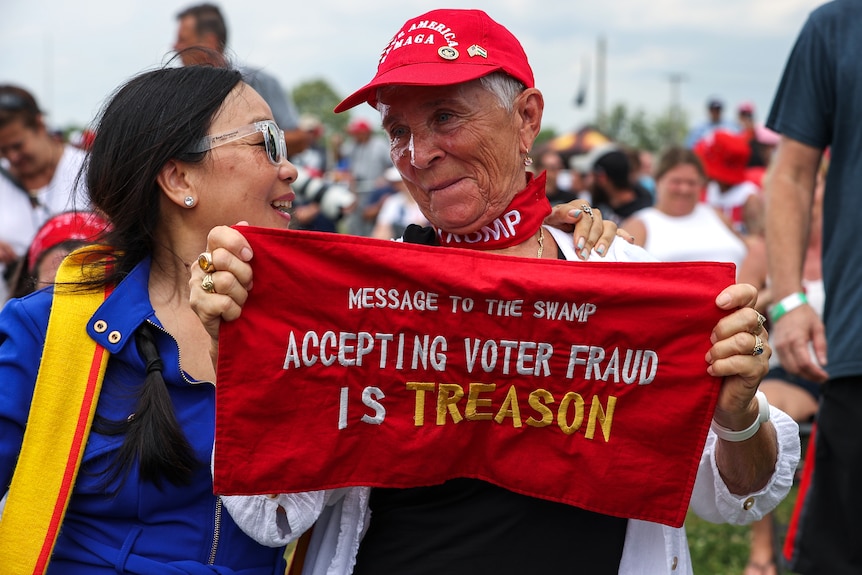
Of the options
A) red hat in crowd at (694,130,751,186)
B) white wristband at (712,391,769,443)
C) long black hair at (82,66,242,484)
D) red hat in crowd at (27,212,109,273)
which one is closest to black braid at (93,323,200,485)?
long black hair at (82,66,242,484)

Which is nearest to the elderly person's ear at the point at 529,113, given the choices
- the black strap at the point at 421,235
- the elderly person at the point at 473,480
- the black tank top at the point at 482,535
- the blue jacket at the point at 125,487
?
the elderly person at the point at 473,480

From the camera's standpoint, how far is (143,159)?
248 cm

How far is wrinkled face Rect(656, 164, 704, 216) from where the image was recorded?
7547 mm

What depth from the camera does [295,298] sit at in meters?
2.18

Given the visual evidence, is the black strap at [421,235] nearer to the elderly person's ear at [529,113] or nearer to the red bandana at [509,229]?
the red bandana at [509,229]

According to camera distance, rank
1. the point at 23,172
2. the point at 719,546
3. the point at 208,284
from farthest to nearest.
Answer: the point at 23,172 → the point at 719,546 → the point at 208,284

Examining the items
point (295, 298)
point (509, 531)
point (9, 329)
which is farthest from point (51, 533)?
point (509, 531)

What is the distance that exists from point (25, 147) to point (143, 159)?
15.4 feet

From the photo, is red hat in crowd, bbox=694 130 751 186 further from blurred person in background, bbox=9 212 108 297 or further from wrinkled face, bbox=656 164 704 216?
blurred person in background, bbox=9 212 108 297

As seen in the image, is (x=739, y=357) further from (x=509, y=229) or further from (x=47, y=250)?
(x=47, y=250)

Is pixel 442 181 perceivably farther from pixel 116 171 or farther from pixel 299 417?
pixel 116 171

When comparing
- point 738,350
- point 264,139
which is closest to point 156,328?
point 264,139

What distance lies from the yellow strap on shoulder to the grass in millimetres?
4129

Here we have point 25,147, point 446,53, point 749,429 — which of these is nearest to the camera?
point 749,429
